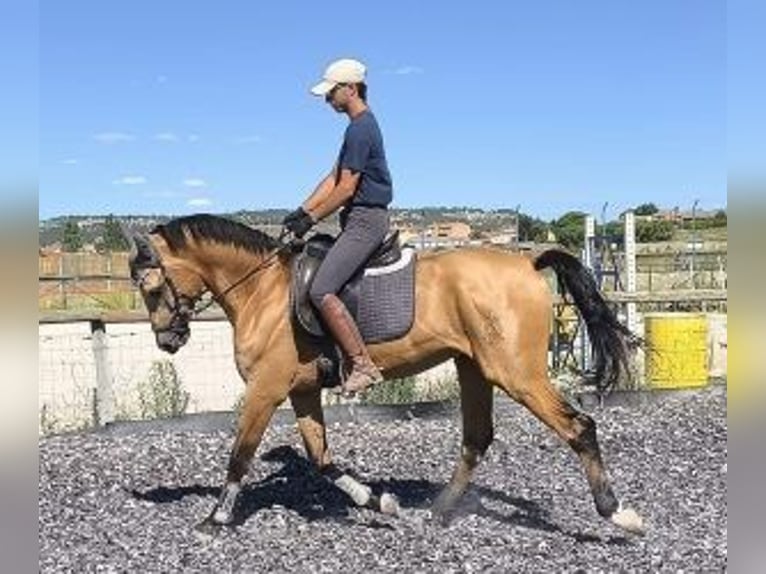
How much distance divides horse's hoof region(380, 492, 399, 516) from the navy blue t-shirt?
5.85 feet

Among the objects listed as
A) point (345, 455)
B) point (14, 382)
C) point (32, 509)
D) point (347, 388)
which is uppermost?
point (14, 382)

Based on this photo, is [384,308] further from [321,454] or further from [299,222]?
[321,454]

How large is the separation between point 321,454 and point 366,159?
188cm

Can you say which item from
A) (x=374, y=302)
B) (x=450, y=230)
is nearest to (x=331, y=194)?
(x=374, y=302)

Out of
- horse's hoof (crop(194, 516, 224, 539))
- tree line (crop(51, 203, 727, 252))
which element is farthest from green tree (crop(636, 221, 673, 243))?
horse's hoof (crop(194, 516, 224, 539))

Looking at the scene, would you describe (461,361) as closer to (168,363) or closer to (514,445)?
(514,445)

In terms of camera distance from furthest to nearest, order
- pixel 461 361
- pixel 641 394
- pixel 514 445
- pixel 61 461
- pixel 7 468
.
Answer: pixel 641 394, pixel 514 445, pixel 61 461, pixel 461 361, pixel 7 468

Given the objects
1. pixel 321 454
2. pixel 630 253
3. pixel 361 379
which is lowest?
pixel 321 454

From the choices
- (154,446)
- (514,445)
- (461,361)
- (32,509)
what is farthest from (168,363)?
(32,509)

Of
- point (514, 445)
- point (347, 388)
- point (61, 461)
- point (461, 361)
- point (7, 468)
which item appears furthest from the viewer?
point (514, 445)

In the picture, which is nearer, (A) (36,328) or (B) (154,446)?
(A) (36,328)

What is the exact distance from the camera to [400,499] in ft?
22.1

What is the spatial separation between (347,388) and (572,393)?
450cm

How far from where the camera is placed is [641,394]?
9547 mm
